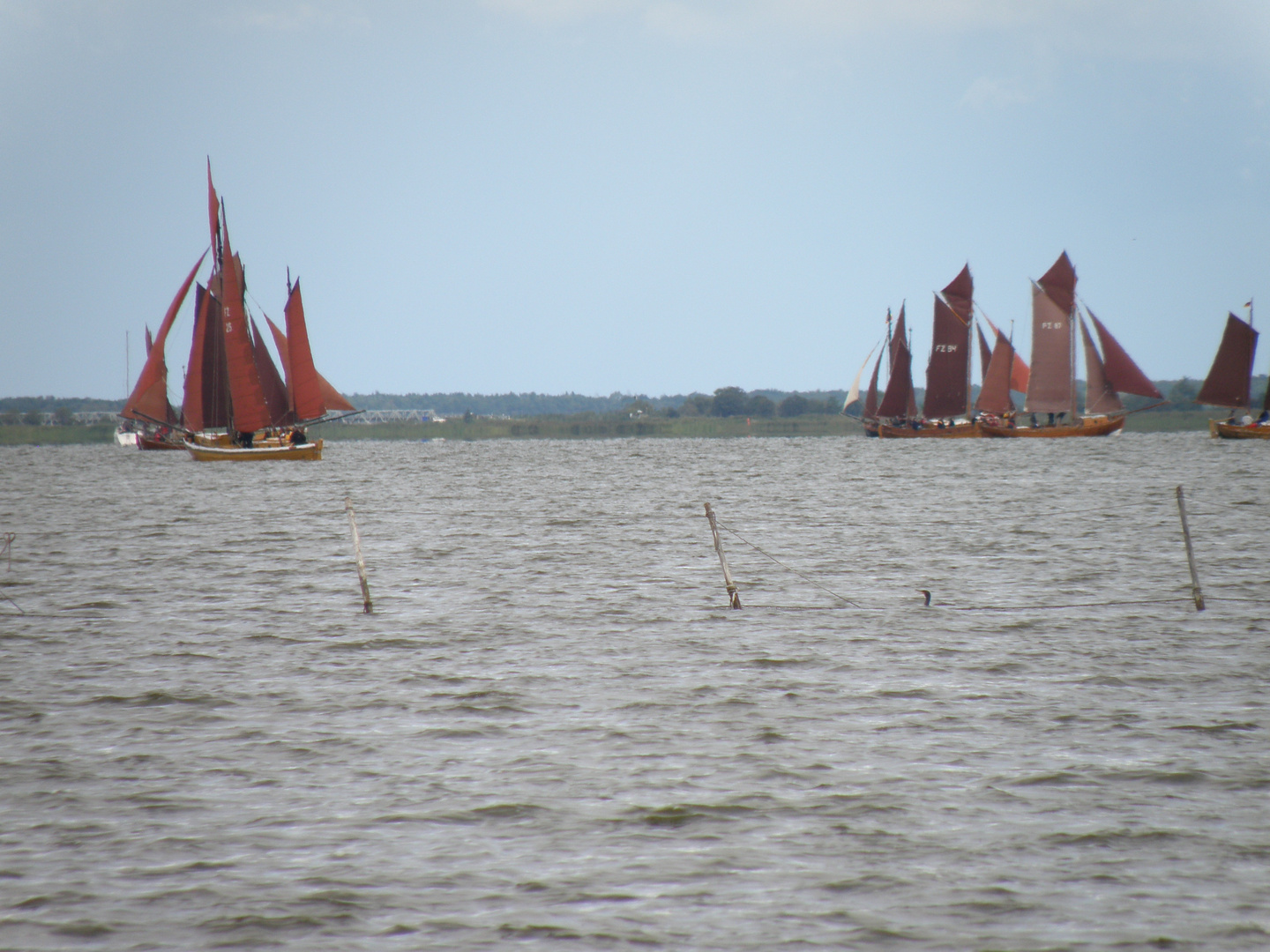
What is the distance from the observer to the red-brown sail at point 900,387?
122688 millimetres

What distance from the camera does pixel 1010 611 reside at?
814 inches

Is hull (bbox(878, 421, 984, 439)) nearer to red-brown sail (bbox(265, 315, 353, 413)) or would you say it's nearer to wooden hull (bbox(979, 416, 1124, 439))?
wooden hull (bbox(979, 416, 1124, 439))

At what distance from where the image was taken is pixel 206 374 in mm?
77812

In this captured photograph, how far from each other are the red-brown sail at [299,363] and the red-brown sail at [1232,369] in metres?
69.0

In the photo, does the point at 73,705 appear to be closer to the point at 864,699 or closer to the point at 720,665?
the point at 720,665

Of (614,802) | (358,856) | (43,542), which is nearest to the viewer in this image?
(358,856)

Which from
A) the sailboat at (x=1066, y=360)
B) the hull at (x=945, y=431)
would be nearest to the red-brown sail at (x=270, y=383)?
the sailboat at (x=1066, y=360)

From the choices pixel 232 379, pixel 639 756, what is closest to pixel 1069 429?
pixel 232 379

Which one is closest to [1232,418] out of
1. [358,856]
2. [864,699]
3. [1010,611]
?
[1010,611]

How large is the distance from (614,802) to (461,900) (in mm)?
2341

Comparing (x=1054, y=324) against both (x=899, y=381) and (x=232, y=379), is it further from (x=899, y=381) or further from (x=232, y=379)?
(x=232, y=379)

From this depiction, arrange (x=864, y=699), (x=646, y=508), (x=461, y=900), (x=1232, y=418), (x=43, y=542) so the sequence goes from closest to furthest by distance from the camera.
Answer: (x=461, y=900), (x=864, y=699), (x=43, y=542), (x=646, y=508), (x=1232, y=418)

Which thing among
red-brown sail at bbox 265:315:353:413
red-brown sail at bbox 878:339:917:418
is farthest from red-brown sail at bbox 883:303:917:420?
red-brown sail at bbox 265:315:353:413

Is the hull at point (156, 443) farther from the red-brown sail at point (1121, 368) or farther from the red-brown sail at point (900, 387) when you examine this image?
the red-brown sail at point (1121, 368)
